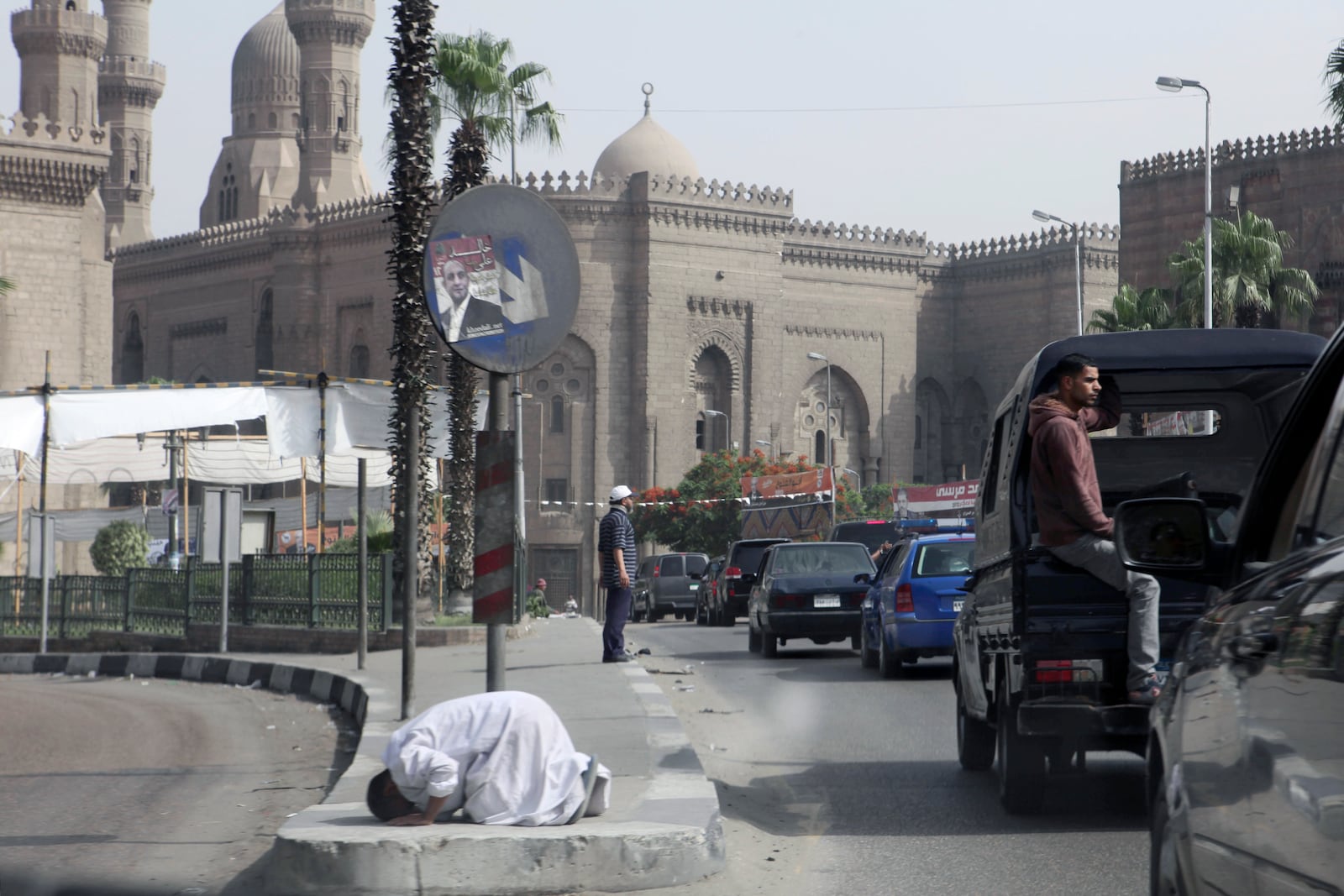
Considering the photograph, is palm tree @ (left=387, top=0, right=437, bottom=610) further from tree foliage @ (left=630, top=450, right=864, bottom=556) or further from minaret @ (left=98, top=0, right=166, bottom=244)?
minaret @ (left=98, top=0, right=166, bottom=244)

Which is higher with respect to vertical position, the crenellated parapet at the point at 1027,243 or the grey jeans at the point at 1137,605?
the crenellated parapet at the point at 1027,243

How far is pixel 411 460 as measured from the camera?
391 inches

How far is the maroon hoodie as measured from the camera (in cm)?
684

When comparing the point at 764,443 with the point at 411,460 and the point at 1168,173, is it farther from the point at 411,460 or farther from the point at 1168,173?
the point at 411,460

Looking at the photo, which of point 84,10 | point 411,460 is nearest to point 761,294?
point 84,10

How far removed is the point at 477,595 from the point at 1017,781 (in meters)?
2.40

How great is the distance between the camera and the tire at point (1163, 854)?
10.2ft

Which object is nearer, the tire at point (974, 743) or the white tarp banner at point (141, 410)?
the tire at point (974, 743)

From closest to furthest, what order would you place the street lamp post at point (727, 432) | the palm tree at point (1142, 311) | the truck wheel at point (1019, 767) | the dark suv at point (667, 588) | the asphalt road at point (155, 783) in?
the asphalt road at point (155, 783) < the truck wheel at point (1019, 767) < the dark suv at point (667, 588) < the palm tree at point (1142, 311) < the street lamp post at point (727, 432)

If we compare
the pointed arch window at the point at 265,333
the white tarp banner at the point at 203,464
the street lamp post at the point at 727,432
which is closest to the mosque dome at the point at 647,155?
the street lamp post at the point at 727,432

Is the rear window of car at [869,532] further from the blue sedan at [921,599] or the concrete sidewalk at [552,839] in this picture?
the concrete sidewalk at [552,839]

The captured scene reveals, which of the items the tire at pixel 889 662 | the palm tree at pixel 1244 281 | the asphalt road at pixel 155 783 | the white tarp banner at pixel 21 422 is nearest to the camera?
the asphalt road at pixel 155 783

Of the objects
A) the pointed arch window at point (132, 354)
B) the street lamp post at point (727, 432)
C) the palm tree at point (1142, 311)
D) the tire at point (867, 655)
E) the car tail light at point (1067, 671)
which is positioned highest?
the pointed arch window at point (132, 354)

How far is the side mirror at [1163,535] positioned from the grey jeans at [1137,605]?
3182mm
